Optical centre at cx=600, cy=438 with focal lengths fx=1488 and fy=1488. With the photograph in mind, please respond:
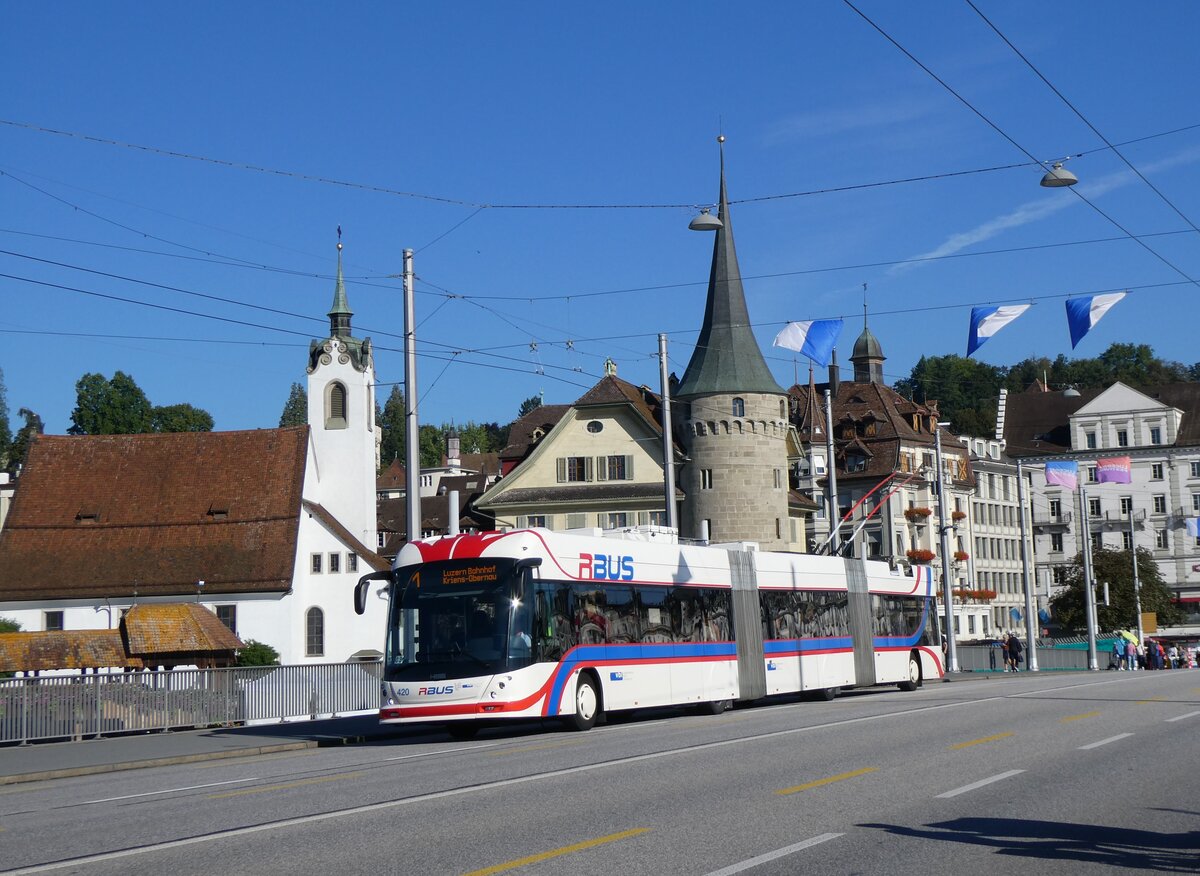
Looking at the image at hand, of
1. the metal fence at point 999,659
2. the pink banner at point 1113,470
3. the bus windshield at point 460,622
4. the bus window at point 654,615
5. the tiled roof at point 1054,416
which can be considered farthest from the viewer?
the tiled roof at point 1054,416

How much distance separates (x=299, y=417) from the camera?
177375 mm

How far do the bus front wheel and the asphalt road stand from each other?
2.53m

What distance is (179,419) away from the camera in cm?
11619

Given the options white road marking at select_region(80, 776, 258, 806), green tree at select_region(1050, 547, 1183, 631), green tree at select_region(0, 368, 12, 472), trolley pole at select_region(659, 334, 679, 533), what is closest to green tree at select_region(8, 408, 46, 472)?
green tree at select_region(0, 368, 12, 472)

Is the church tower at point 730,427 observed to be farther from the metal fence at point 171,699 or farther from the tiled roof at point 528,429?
the metal fence at point 171,699

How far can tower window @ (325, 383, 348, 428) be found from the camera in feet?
276

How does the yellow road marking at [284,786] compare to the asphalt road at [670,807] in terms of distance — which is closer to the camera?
the asphalt road at [670,807]

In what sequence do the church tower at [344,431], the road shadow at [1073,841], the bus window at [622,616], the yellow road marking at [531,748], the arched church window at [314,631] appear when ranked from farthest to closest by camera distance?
1. the church tower at [344,431]
2. the arched church window at [314,631]
3. the bus window at [622,616]
4. the yellow road marking at [531,748]
5. the road shadow at [1073,841]

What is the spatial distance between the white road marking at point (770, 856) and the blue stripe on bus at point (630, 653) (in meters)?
12.7

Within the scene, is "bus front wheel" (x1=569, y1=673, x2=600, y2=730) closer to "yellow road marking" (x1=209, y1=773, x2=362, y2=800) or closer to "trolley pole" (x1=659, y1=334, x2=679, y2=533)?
"yellow road marking" (x1=209, y1=773, x2=362, y2=800)

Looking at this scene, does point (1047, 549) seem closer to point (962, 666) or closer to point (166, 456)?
point (962, 666)

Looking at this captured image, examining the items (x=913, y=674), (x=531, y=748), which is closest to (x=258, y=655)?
(x=913, y=674)

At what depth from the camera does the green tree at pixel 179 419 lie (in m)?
116

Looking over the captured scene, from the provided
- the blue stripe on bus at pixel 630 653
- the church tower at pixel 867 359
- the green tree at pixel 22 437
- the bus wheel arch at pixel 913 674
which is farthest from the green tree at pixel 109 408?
the blue stripe on bus at pixel 630 653
